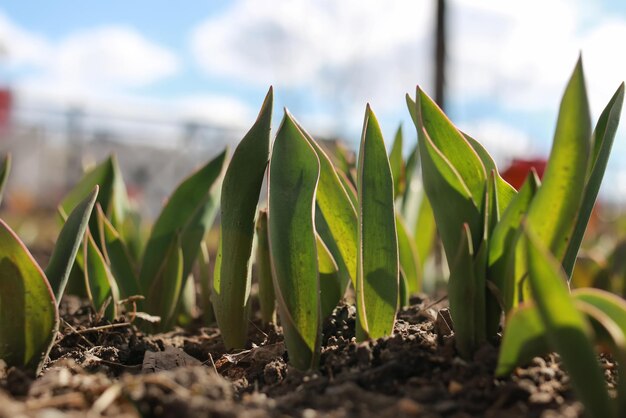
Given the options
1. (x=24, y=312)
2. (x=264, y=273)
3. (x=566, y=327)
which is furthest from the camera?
(x=264, y=273)

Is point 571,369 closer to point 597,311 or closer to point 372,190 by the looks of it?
point 597,311

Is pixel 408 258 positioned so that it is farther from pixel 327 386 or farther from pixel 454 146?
pixel 327 386

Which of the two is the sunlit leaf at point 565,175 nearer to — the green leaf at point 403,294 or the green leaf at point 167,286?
the green leaf at point 403,294

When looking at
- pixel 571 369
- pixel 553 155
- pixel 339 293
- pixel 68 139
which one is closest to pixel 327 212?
pixel 339 293

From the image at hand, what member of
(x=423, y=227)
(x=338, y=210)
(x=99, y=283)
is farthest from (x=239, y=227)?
(x=423, y=227)

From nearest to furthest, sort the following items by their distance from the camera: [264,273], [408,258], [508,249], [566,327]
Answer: [566,327]
[508,249]
[264,273]
[408,258]

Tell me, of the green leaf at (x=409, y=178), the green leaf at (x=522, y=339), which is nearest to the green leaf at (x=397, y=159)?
the green leaf at (x=409, y=178)

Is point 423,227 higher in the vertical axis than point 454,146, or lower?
lower
